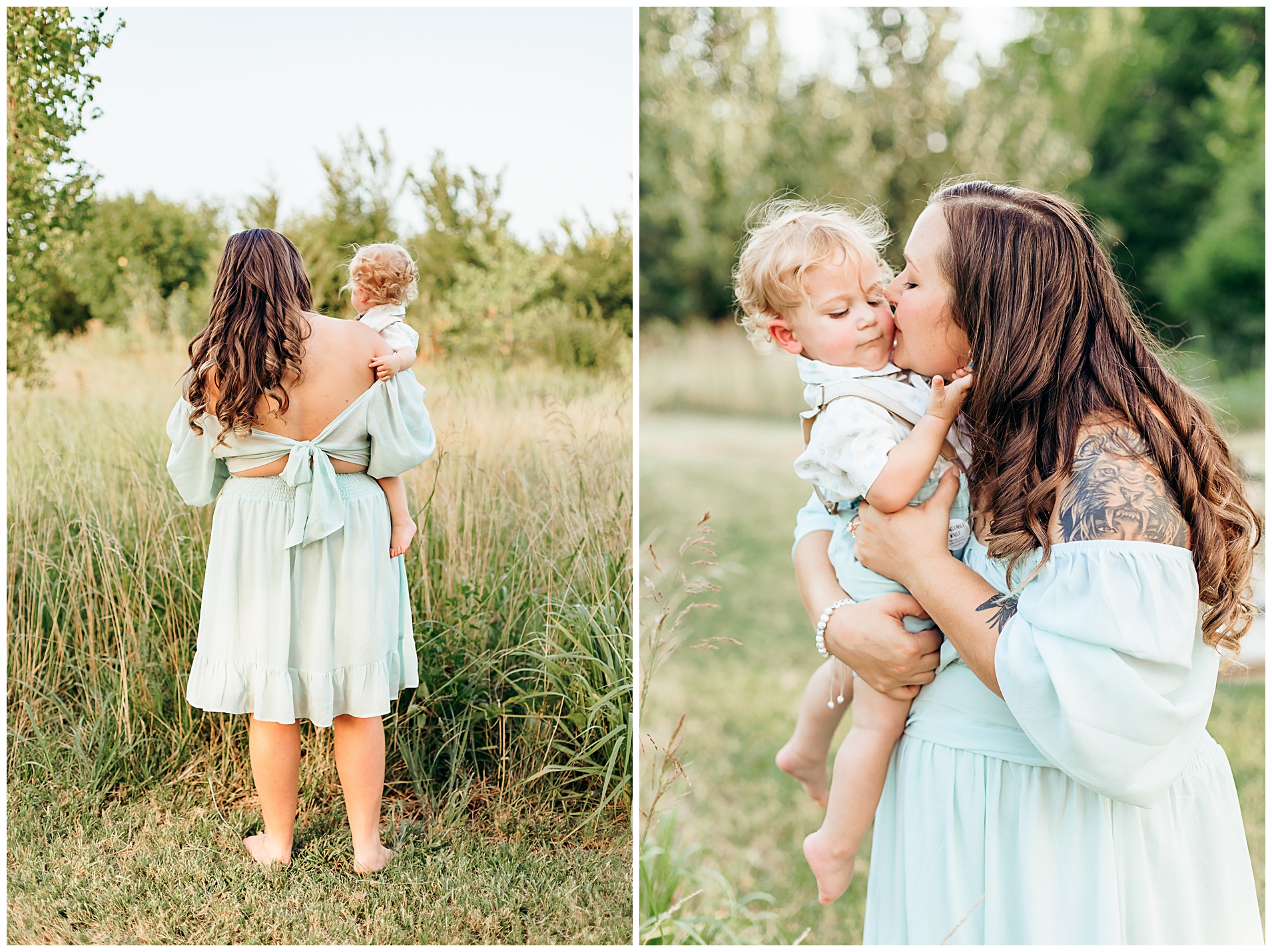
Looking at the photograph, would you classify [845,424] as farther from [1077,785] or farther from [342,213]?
[342,213]

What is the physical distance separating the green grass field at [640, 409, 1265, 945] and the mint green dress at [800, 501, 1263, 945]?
0.83 meters

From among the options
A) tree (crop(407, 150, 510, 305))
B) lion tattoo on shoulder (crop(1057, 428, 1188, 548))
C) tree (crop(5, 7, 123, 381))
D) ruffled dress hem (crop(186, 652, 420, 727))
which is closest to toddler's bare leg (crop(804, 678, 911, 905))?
lion tattoo on shoulder (crop(1057, 428, 1188, 548))

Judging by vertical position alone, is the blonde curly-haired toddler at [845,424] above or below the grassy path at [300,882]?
above

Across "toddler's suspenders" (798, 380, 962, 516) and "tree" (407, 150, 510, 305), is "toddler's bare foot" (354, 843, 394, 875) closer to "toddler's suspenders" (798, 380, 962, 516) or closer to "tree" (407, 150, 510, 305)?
"toddler's suspenders" (798, 380, 962, 516)

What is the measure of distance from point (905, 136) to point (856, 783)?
578 inches

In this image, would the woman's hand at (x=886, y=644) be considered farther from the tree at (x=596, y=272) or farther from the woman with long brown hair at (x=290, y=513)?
the tree at (x=596, y=272)

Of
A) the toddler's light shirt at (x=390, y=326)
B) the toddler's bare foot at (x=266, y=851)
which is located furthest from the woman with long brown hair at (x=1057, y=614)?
the toddler's bare foot at (x=266, y=851)

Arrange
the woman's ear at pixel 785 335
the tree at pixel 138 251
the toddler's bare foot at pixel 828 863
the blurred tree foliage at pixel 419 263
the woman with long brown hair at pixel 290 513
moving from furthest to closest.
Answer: the blurred tree foliage at pixel 419 263
the tree at pixel 138 251
the woman with long brown hair at pixel 290 513
the woman's ear at pixel 785 335
the toddler's bare foot at pixel 828 863

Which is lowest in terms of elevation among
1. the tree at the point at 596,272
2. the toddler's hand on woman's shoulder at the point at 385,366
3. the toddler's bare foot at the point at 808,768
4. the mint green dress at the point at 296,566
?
the toddler's bare foot at the point at 808,768

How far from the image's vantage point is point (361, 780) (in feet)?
9.36

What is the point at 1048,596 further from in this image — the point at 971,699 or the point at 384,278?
the point at 384,278

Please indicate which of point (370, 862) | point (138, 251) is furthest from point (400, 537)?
point (138, 251)

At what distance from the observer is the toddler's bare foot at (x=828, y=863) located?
85.9 inches

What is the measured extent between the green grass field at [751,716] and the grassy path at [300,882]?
0.45m
